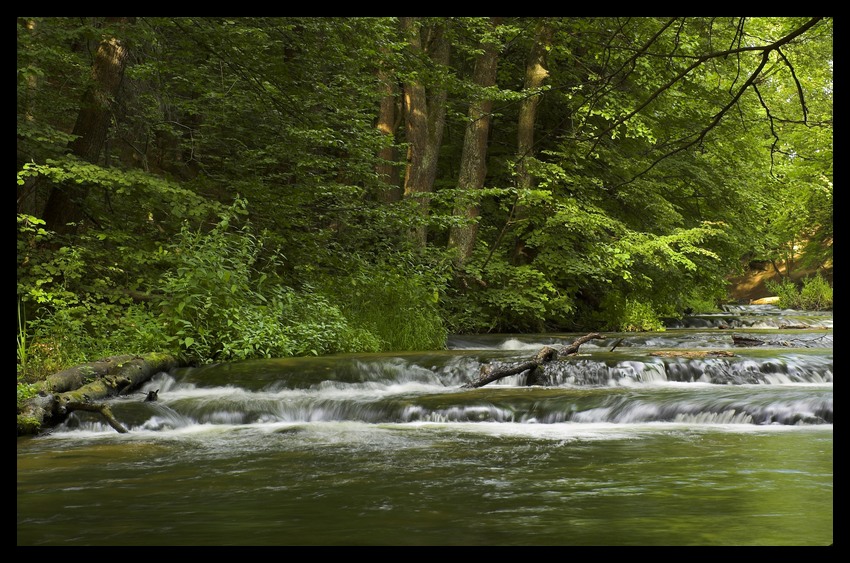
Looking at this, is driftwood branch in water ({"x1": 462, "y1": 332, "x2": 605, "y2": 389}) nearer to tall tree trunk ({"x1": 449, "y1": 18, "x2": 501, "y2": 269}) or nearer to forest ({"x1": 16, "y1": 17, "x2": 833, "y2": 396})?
forest ({"x1": 16, "y1": 17, "x2": 833, "y2": 396})

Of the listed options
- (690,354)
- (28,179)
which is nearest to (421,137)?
(28,179)

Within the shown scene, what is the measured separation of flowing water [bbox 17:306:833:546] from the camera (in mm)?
3984

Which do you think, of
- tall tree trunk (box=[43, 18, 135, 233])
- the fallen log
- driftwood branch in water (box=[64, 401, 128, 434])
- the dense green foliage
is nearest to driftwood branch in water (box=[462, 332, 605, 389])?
the fallen log

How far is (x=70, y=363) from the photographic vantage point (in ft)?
31.1

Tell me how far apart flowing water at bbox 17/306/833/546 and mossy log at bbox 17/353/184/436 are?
15 cm

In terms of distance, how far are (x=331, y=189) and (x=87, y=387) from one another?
584cm

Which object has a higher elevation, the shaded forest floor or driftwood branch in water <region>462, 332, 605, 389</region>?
the shaded forest floor

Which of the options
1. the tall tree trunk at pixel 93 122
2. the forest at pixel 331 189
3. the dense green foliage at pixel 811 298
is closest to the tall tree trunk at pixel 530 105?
the forest at pixel 331 189

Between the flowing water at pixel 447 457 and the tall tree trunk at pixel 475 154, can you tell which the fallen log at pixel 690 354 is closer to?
the flowing water at pixel 447 457

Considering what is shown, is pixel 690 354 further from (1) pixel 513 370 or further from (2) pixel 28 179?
(2) pixel 28 179

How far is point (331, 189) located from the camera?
1351 cm
